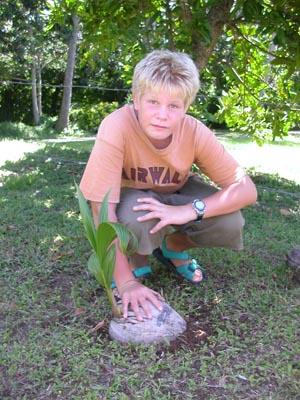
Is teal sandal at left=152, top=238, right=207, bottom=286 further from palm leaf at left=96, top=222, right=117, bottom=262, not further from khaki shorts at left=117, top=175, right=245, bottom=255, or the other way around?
palm leaf at left=96, top=222, right=117, bottom=262

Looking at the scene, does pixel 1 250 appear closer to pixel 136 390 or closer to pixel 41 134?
pixel 136 390

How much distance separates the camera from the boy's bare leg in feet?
9.22

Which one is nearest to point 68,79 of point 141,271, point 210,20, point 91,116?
point 91,116

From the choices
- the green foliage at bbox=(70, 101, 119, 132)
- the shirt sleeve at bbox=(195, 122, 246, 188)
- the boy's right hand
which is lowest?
the green foliage at bbox=(70, 101, 119, 132)

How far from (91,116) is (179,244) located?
1813 cm

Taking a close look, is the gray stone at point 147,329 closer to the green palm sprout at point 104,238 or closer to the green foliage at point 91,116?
the green palm sprout at point 104,238

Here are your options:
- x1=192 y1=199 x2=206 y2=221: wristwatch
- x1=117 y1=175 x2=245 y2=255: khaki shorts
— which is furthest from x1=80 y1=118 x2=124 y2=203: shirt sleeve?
x1=192 y1=199 x2=206 y2=221: wristwatch

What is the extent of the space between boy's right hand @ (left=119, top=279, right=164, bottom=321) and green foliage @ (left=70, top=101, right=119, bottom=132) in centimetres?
1841

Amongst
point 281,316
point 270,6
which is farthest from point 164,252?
point 270,6

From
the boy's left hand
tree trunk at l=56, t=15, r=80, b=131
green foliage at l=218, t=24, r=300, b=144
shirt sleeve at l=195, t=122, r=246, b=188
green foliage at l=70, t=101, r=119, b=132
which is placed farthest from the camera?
green foliage at l=70, t=101, r=119, b=132

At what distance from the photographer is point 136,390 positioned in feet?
6.41

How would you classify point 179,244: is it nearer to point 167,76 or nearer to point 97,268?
point 97,268

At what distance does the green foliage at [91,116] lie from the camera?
67.2ft

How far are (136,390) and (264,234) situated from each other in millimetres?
2144
